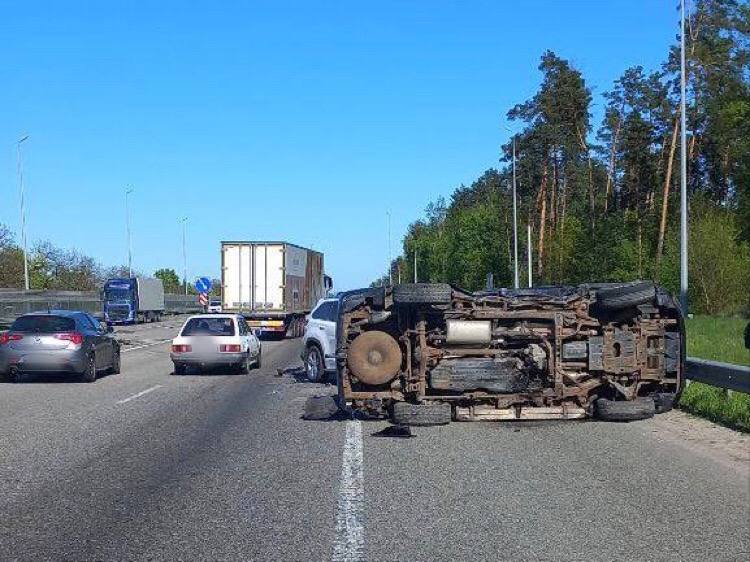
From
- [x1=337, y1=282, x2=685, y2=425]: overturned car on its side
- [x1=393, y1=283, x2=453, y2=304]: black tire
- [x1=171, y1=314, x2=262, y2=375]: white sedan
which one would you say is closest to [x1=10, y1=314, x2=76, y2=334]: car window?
[x1=171, y1=314, x2=262, y2=375]: white sedan

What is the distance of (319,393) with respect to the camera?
54.0 ft

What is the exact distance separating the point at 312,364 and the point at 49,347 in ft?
17.8

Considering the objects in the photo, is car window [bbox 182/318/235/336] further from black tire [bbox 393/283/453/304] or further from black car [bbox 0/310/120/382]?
black tire [bbox 393/283/453/304]

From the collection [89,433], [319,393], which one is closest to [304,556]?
[89,433]

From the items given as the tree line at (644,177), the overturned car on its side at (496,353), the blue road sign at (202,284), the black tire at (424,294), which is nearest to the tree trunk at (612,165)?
the tree line at (644,177)

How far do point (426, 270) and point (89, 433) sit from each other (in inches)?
3787

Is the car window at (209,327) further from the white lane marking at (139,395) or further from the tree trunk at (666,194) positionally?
the tree trunk at (666,194)

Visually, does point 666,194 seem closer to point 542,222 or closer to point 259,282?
point 542,222

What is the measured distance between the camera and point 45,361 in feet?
60.6

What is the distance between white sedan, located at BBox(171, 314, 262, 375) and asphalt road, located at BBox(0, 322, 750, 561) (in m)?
7.12

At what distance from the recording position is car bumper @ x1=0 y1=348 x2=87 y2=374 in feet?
60.3

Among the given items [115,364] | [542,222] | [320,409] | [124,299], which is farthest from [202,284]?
[320,409]

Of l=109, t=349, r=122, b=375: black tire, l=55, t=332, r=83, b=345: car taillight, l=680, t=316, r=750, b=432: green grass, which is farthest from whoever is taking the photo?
l=109, t=349, r=122, b=375: black tire

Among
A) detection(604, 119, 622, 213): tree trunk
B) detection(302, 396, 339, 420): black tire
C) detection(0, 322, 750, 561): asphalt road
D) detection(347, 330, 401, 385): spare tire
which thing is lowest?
detection(0, 322, 750, 561): asphalt road
